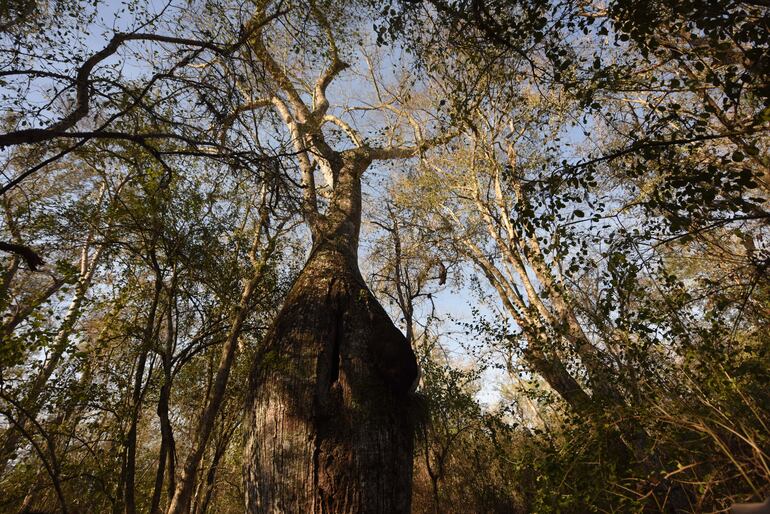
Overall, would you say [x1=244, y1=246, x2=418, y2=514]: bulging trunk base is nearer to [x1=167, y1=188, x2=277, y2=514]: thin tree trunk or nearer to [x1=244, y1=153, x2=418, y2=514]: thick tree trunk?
[x1=244, y1=153, x2=418, y2=514]: thick tree trunk

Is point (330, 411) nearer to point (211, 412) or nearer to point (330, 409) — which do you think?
point (330, 409)

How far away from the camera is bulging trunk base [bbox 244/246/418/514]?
288 centimetres

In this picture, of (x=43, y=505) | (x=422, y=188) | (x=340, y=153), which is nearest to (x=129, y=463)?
(x=43, y=505)

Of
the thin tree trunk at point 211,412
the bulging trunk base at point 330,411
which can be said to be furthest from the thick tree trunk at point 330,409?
the thin tree trunk at point 211,412

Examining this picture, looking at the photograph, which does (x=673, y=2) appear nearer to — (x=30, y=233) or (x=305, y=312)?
(x=305, y=312)

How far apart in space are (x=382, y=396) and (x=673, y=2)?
320 centimetres

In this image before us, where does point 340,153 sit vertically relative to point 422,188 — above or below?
below

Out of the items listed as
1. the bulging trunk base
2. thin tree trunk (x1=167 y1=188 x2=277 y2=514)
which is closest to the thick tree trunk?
the bulging trunk base

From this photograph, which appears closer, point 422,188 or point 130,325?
point 130,325

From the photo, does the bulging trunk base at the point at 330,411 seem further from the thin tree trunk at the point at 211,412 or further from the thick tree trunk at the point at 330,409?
the thin tree trunk at the point at 211,412

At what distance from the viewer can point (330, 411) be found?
3189 millimetres

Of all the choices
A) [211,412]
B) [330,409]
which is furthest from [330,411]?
[211,412]

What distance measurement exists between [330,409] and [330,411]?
0.05 ft

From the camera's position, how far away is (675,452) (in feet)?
10.9
